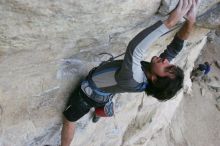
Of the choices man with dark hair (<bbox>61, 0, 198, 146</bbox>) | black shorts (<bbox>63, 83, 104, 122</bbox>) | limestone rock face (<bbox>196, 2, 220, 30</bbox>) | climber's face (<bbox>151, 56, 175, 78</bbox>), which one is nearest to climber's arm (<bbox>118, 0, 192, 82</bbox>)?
man with dark hair (<bbox>61, 0, 198, 146</bbox>)

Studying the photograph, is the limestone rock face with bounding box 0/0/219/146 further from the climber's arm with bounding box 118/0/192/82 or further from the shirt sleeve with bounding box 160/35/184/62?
the shirt sleeve with bounding box 160/35/184/62

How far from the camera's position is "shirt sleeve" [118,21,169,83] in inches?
157

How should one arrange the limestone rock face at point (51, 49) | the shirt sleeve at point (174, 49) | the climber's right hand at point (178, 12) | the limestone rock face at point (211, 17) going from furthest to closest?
1. the limestone rock face at point (211, 17)
2. the shirt sleeve at point (174, 49)
3. the climber's right hand at point (178, 12)
4. the limestone rock face at point (51, 49)

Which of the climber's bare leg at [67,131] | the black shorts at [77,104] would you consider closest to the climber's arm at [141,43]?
the black shorts at [77,104]

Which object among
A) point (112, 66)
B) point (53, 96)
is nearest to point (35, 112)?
point (53, 96)

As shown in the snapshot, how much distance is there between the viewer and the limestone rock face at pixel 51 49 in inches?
143

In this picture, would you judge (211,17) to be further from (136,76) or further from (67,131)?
(67,131)

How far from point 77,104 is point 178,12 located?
1.65 metres

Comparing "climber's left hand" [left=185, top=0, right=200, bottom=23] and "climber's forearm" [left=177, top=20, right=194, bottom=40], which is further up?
"climber's left hand" [left=185, top=0, right=200, bottom=23]

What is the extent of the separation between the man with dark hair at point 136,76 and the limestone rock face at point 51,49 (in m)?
0.17

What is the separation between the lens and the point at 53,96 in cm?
477

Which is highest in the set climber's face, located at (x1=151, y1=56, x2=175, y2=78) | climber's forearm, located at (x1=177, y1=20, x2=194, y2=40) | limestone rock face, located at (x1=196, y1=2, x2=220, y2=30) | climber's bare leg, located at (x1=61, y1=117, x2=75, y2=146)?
climber's forearm, located at (x1=177, y1=20, x2=194, y2=40)

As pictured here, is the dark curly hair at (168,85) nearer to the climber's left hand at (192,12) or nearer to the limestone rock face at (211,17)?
the climber's left hand at (192,12)

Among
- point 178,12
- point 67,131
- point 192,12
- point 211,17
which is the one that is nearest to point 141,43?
point 178,12
